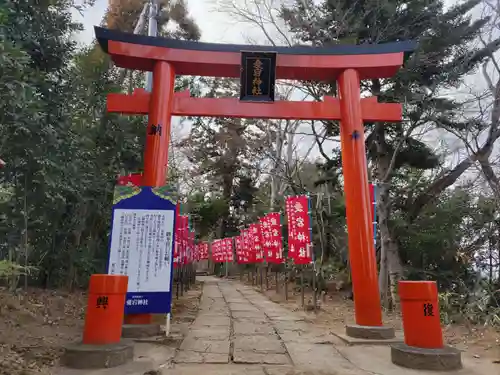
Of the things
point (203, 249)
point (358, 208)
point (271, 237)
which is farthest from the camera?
point (203, 249)

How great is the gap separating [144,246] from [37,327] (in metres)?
1.84

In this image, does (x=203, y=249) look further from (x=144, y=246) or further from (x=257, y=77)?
(x=144, y=246)

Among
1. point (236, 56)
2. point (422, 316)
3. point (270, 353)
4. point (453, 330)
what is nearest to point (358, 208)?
point (422, 316)

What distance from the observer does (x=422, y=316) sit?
4.24 metres

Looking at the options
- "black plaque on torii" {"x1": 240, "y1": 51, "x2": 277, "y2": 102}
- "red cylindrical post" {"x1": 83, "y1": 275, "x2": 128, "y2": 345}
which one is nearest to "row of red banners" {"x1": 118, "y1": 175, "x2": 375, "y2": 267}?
"black plaque on torii" {"x1": 240, "y1": 51, "x2": 277, "y2": 102}

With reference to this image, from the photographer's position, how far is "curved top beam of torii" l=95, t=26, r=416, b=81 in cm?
666

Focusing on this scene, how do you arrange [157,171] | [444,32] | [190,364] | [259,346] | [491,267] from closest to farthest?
[190,364] → [259,346] → [157,171] → [444,32] → [491,267]

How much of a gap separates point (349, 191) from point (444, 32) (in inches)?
252

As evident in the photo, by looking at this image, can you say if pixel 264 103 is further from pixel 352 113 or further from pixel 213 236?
pixel 213 236

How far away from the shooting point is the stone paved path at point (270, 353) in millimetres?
4008

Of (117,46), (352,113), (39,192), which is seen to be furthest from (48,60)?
(352,113)

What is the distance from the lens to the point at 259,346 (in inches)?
204

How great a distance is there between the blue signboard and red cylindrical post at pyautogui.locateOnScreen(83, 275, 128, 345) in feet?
3.46

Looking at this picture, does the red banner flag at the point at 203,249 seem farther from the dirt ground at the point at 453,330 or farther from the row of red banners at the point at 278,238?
the dirt ground at the point at 453,330
